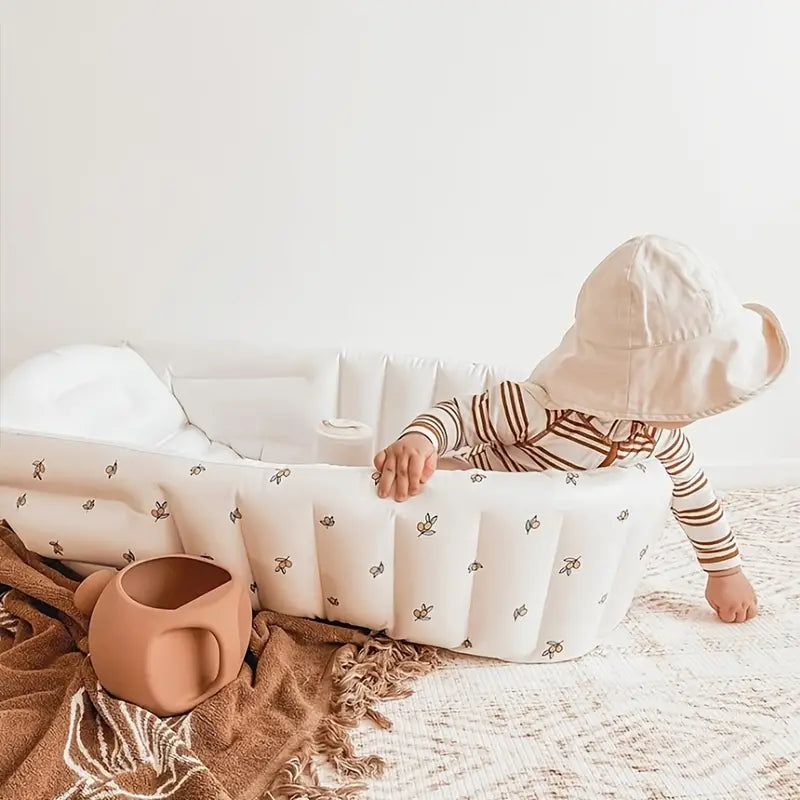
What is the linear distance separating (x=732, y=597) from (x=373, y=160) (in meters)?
0.95

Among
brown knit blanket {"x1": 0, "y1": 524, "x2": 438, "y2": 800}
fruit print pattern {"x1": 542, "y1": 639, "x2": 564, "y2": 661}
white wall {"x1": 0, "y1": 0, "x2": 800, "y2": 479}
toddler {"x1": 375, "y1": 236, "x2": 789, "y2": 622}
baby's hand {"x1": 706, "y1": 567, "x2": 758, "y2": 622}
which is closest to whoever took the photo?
brown knit blanket {"x1": 0, "y1": 524, "x2": 438, "y2": 800}

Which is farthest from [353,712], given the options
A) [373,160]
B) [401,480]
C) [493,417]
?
[373,160]

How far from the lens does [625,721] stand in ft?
3.43

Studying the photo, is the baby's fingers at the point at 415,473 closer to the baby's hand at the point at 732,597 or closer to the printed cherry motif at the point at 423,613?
the printed cherry motif at the point at 423,613

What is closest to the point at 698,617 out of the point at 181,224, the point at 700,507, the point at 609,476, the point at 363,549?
the point at 700,507

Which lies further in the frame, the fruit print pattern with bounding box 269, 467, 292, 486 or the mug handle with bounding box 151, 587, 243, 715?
the fruit print pattern with bounding box 269, 467, 292, 486

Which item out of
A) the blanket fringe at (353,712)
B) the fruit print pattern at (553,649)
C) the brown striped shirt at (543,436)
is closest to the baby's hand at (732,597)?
the brown striped shirt at (543,436)

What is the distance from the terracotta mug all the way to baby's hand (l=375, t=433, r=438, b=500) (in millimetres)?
198

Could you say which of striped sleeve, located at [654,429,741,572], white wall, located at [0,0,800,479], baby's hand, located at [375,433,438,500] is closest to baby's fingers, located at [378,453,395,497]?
baby's hand, located at [375,433,438,500]

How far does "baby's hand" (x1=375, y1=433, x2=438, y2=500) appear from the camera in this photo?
1063 mm

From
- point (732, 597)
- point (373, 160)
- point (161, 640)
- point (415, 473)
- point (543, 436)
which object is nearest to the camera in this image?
point (161, 640)

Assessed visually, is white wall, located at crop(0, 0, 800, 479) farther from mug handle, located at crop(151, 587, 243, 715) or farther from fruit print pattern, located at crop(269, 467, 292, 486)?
mug handle, located at crop(151, 587, 243, 715)

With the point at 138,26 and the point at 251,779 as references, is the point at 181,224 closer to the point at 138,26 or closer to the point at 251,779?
the point at 138,26

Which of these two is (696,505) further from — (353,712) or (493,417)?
(353,712)
